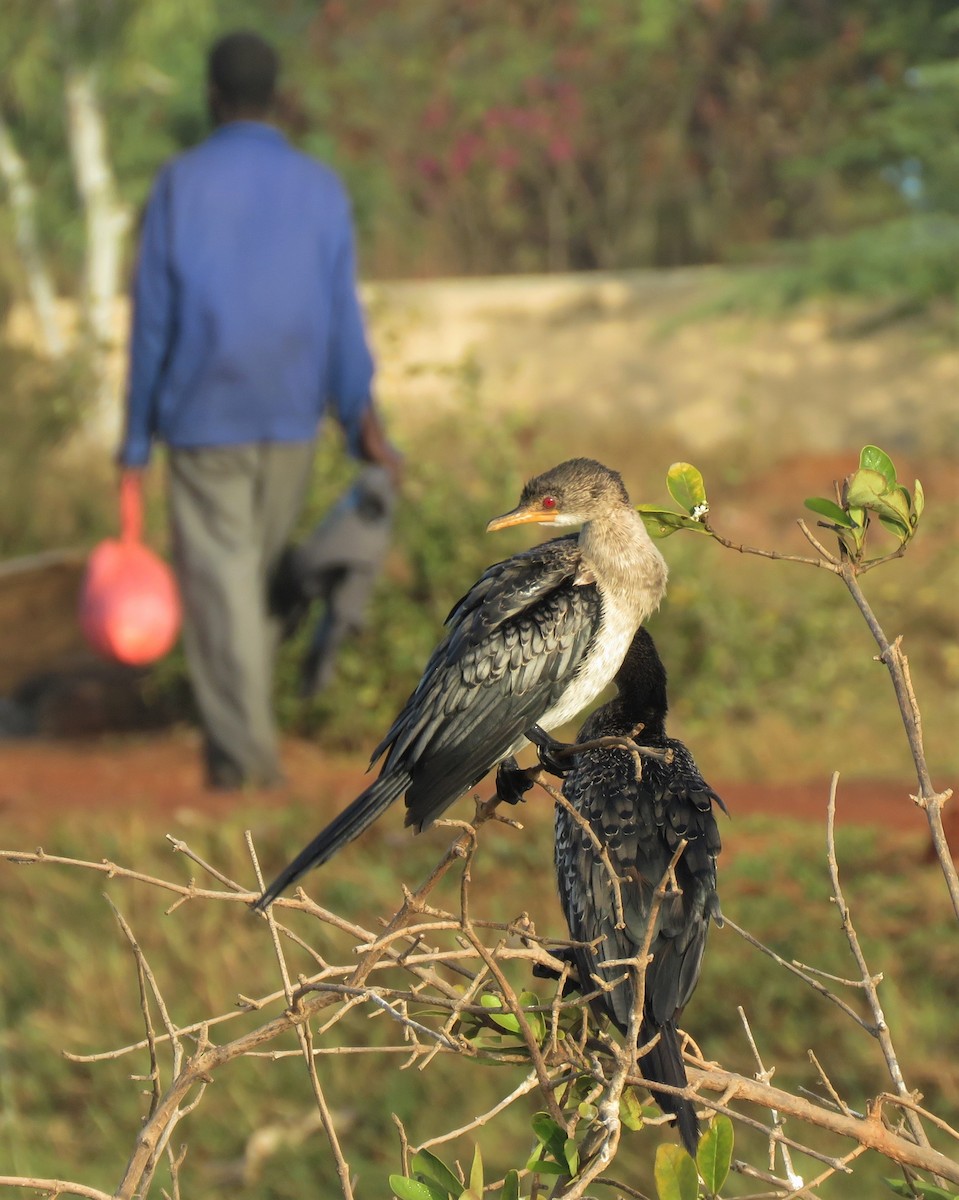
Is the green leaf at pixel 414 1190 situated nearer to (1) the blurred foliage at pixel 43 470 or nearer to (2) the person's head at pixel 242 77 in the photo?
(2) the person's head at pixel 242 77

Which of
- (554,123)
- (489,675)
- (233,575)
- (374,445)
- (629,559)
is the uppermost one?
(629,559)

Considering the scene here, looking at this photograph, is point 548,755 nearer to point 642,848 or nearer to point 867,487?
point 642,848

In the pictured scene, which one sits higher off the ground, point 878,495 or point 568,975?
point 878,495

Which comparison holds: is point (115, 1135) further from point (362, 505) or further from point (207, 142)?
point (207, 142)

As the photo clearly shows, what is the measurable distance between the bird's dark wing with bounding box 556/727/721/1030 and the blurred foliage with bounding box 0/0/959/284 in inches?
490

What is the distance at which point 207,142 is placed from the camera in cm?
504

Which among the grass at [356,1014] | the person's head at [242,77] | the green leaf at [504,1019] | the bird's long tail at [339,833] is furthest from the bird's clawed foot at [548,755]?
the person's head at [242,77]

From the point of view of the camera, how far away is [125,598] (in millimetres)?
4844

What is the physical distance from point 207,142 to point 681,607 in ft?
7.18

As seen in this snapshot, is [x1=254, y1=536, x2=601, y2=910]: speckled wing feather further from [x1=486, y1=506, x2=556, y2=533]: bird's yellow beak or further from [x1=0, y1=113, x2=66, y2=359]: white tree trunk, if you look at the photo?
[x1=0, y1=113, x2=66, y2=359]: white tree trunk

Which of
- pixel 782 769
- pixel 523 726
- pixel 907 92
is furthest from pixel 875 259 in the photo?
pixel 523 726

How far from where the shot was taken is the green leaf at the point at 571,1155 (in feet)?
4.25

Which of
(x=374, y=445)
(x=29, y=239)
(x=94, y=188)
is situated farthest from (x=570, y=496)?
(x=29, y=239)

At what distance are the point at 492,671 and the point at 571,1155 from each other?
553 millimetres
